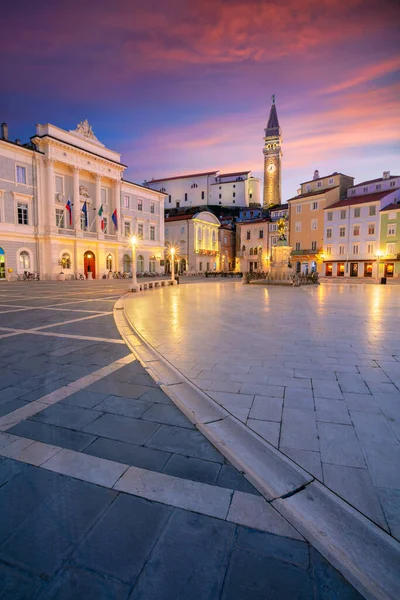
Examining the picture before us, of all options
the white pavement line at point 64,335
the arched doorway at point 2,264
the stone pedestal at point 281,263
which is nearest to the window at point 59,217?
the arched doorway at point 2,264

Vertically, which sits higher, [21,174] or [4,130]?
[4,130]

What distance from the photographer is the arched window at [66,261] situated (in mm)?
37781

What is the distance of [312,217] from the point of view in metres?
49.0

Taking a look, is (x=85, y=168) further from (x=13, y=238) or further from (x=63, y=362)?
(x=63, y=362)

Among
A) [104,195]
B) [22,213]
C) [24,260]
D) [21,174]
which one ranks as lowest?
[24,260]

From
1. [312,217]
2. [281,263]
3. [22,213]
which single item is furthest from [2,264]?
[312,217]

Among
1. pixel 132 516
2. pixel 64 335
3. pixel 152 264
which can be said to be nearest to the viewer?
pixel 132 516

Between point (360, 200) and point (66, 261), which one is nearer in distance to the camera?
point (66, 261)

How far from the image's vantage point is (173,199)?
83.1m

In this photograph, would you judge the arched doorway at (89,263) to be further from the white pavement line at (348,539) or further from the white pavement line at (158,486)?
the white pavement line at (348,539)

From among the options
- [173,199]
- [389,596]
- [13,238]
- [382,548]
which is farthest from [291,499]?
[173,199]

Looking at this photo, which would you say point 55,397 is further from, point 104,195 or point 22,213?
point 104,195

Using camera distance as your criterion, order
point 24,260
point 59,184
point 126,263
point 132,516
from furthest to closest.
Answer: point 126,263
point 59,184
point 24,260
point 132,516

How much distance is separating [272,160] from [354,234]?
179 feet
